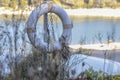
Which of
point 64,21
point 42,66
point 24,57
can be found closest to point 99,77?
point 24,57

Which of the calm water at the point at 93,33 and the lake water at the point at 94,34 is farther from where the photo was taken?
the calm water at the point at 93,33

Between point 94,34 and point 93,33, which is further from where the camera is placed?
point 93,33

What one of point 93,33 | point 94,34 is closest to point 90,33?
point 93,33

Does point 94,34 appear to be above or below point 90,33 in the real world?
above

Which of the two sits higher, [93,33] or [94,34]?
[94,34]

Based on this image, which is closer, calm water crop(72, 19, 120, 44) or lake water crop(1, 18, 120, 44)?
lake water crop(1, 18, 120, 44)

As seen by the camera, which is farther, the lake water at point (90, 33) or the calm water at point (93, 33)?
the calm water at point (93, 33)

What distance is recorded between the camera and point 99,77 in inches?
103

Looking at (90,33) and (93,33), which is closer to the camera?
(93,33)

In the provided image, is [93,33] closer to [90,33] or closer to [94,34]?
[90,33]

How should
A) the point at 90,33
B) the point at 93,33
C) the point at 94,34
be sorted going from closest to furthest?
the point at 94,34, the point at 93,33, the point at 90,33

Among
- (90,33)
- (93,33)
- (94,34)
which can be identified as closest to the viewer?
(94,34)

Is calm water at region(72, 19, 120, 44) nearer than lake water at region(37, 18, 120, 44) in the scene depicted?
No

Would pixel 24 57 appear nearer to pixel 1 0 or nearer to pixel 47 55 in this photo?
pixel 47 55
